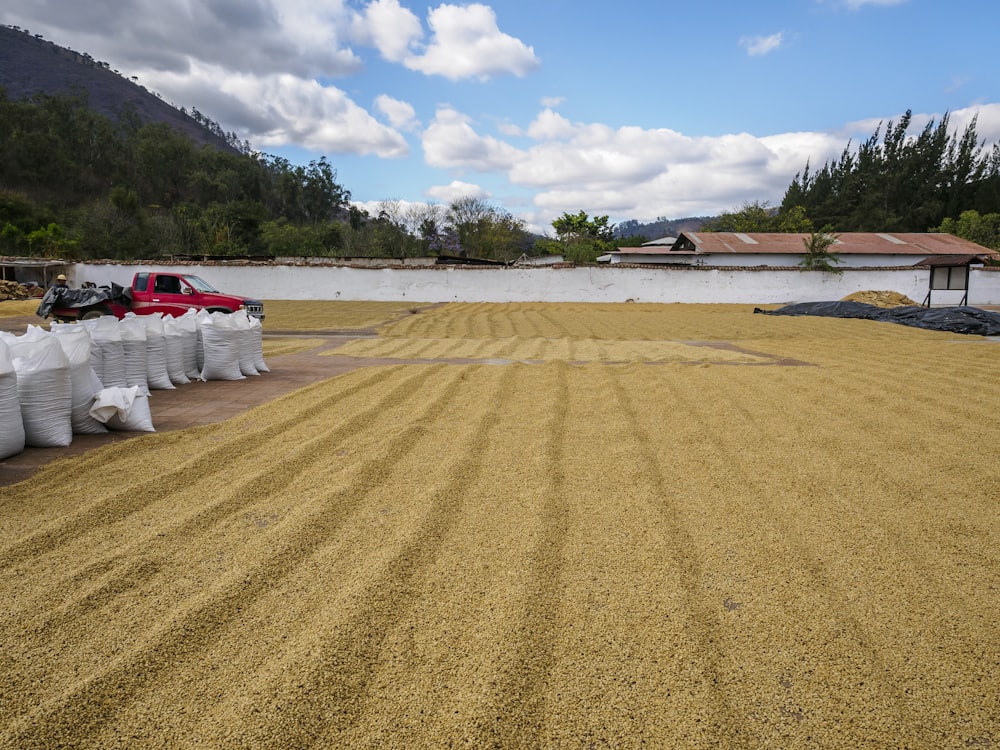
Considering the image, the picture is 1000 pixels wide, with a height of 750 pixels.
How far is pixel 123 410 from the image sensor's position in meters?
3.91

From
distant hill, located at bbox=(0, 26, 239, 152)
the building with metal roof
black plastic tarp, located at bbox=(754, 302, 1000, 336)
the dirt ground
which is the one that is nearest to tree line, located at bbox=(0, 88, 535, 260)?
the building with metal roof

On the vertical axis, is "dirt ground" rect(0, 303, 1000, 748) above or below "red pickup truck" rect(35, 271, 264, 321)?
below

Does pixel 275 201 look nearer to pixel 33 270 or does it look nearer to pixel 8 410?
pixel 33 270

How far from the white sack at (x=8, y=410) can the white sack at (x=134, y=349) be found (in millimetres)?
1380

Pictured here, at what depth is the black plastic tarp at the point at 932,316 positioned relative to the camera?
11664mm

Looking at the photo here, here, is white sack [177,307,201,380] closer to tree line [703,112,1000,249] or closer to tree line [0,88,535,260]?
tree line [0,88,535,260]

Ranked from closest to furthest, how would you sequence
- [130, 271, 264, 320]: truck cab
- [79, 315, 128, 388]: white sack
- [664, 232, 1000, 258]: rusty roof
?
[79, 315, 128, 388]: white sack
[130, 271, 264, 320]: truck cab
[664, 232, 1000, 258]: rusty roof

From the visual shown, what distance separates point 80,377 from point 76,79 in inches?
4939

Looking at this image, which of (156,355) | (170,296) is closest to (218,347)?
(156,355)

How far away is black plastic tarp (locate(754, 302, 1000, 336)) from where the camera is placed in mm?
11664

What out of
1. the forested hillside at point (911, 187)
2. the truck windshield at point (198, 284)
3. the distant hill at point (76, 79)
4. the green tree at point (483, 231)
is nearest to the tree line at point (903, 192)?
the forested hillside at point (911, 187)

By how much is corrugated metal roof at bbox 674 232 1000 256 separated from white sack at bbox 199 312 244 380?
27628 mm

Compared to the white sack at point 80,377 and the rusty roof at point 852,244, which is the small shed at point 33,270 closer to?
the white sack at point 80,377

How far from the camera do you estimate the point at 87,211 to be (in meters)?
38.3
